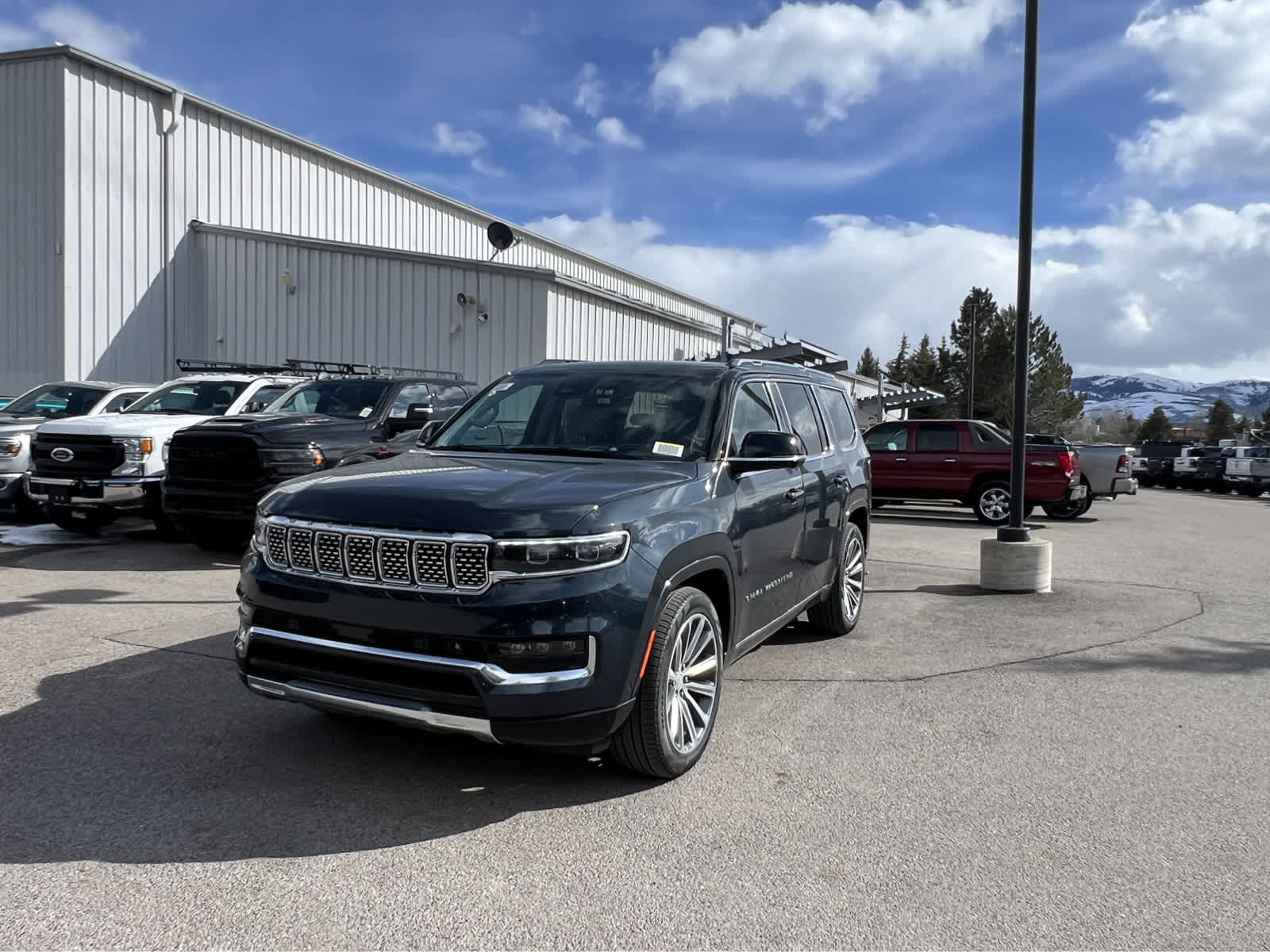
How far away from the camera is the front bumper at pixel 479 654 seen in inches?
140

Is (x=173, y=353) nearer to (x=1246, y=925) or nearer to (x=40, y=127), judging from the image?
(x=40, y=127)

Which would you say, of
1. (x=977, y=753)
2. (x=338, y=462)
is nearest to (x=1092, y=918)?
(x=977, y=753)

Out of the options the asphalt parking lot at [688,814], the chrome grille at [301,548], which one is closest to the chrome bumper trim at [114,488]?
the asphalt parking lot at [688,814]

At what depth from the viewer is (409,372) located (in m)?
13.9

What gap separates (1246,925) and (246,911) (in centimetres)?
309

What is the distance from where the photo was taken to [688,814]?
3854mm

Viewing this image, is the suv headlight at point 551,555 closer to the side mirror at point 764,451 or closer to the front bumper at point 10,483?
the side mirror at point 764,451

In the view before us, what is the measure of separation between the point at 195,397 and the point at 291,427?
3466 millimetres

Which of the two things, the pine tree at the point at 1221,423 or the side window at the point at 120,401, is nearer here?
the side window at the point at 120,401

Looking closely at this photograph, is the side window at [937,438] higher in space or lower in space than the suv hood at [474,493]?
higher

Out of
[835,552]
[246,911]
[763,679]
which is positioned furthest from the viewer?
[835,552]

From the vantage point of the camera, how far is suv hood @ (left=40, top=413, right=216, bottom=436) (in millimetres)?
10445

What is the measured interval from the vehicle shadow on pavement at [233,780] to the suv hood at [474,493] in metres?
1.07

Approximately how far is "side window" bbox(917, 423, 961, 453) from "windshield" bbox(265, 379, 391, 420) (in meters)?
10.0
